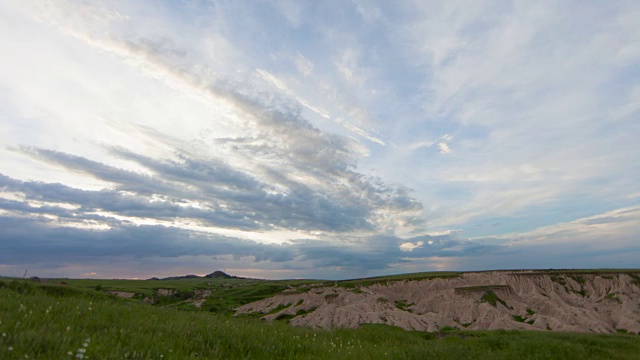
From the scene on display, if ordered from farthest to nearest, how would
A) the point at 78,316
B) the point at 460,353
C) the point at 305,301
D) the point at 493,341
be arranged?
the point at 305,301
the point at 493,341
the point at 460,353
the point at 78,316

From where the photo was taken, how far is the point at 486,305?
62969mm

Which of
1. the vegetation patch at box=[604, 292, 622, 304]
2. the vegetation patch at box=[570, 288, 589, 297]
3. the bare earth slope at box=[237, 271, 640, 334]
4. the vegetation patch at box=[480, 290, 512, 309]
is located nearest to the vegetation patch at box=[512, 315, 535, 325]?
the bare earth slope at box=[237, 271, 640, 334]

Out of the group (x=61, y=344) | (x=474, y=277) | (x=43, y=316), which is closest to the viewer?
(x=61, y=344)

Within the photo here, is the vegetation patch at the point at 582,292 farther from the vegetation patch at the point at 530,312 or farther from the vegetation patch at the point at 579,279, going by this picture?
the vegetation patch at the point at 530,312

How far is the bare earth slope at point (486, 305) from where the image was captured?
52.4 m

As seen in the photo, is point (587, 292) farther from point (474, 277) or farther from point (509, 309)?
point (509, 309)

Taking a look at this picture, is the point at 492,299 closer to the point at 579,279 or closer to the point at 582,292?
the point at 582,292

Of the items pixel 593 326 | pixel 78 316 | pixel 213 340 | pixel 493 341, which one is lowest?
pixel 593 326

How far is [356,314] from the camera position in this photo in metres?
52.9

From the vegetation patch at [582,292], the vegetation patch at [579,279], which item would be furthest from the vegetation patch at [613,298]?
the vegetation patch at [579,279]

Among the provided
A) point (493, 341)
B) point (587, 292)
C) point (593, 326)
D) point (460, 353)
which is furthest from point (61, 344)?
point (587, 292)

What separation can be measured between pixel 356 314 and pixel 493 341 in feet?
121

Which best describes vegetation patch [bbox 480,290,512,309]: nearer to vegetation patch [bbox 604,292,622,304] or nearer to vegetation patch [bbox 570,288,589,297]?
vegetation patch [bbox 604,292,622,304]

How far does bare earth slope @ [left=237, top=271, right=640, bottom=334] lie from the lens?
172ft
